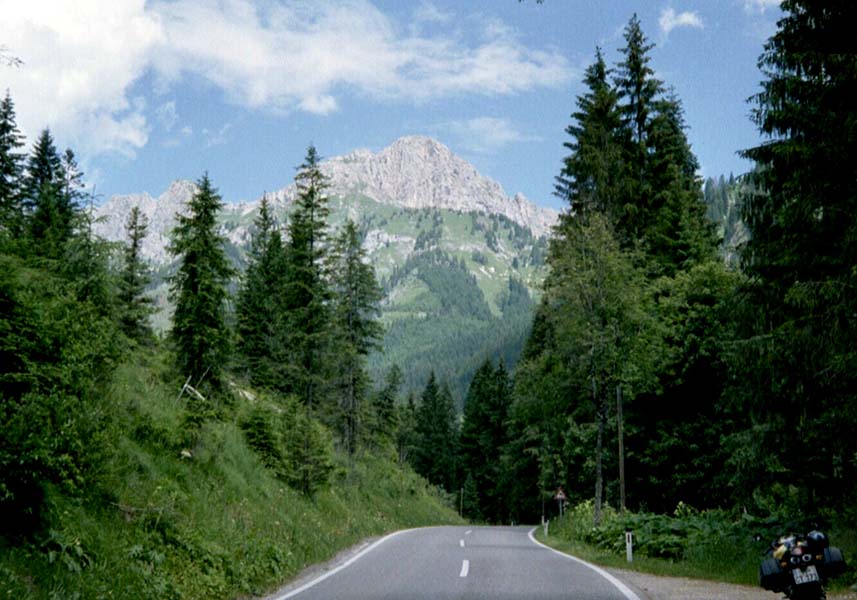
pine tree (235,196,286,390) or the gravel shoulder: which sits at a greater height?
pine tree (235,196,286,390)

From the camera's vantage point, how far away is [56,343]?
836 centimetres

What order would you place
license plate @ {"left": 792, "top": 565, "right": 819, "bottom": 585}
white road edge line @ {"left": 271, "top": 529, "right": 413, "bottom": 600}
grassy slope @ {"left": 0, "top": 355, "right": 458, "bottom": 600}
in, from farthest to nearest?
1. white road edge line @ {"left": 271, "top": 529, "right": 413, "bottom": 600}
2. grassy slope @ {"left": 0, "top": 355, "right": 458, "bottom": 600}
3. license plate @ {"left": 792, "top": 565, "right": 819, "bottom": 585}

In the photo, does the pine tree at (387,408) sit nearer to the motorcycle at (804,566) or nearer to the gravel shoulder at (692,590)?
the gravel shoulder at (692,590)

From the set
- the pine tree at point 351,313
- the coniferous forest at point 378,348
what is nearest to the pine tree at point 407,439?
the coniferous forest at point 378,348

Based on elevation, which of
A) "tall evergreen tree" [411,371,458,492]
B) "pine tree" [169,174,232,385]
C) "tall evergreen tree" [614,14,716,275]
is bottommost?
"tall evergreen tree" [411,371,458,492]

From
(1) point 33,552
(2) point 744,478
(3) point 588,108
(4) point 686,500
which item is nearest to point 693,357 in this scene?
(4) point 686,500

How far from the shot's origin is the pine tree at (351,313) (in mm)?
32000

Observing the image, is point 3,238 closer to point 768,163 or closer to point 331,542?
point 331,542

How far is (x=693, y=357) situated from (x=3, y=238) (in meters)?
24.1

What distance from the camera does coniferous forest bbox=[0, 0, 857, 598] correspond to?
8.57 metres

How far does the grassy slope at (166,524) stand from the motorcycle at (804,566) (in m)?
7.36

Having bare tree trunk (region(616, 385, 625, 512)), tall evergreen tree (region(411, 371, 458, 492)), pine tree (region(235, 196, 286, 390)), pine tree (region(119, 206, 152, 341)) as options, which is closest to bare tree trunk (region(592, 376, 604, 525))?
bare tree trunk (region(616, 385, 625, 512))

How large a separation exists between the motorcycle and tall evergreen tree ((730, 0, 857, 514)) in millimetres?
5290

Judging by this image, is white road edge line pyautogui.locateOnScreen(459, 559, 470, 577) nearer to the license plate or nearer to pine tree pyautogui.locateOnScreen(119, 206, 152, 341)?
the license plate
